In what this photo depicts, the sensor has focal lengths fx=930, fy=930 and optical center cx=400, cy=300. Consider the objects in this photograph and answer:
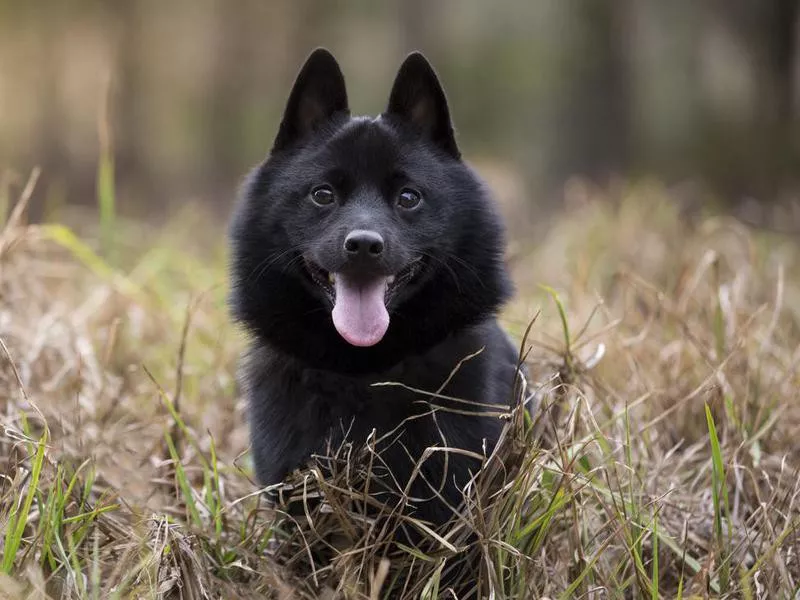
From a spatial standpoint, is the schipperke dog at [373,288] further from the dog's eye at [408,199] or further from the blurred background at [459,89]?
the blurred background at [459,89]

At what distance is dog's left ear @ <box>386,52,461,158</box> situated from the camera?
111 inches

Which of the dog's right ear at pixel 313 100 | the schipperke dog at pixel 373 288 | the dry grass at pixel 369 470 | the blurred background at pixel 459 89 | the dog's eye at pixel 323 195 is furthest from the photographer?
the blurred background at pixel 459 89

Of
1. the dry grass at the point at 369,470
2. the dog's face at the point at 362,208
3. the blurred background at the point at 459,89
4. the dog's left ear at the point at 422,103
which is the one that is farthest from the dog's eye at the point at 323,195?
the blurred background at the point at 459,89

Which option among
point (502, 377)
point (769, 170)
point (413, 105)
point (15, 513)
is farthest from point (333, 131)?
point (769, 170)

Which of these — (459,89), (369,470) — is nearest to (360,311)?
(369,470)

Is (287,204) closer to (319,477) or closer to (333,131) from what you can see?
(333,131)

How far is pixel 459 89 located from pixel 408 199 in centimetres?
1940

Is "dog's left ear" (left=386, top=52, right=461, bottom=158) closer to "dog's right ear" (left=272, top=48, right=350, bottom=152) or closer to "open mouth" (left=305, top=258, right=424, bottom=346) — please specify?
"dog's right ear" (left=272, top=48, right=350, bottom=152)

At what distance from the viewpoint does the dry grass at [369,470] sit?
2.39 metres

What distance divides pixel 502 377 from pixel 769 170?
7.84m

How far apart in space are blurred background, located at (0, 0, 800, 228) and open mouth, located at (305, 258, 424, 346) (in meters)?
1.87

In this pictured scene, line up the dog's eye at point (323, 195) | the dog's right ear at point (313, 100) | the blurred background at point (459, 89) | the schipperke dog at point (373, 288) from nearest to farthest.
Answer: the schipperke dog at point (373, 288), the dog's eye at point (323, 195), the dog's right ear at point (313, 100), the blurred background at point (459, 89)

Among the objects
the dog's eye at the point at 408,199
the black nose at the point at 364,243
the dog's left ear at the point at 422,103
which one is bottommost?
the black nose at the point at 364,243

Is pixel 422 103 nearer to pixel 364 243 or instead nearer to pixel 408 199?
pixel 408 199
